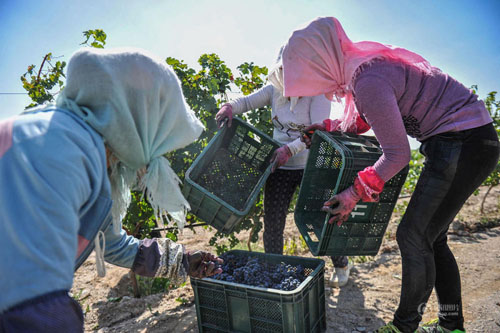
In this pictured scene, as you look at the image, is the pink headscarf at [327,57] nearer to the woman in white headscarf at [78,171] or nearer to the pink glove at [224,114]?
the woman in white headscarf at [78,171]

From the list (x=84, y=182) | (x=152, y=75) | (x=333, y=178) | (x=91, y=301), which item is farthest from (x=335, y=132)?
(x=91, y=301)

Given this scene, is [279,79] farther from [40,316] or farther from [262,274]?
[40,316]

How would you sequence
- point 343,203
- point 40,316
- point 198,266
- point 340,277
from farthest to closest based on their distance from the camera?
point 340,277 < point 343,203 < point 198,266 < point 40,316

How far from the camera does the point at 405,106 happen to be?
171 centimetres

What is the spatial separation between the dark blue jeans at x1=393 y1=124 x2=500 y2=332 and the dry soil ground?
667mm

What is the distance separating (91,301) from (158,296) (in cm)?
64

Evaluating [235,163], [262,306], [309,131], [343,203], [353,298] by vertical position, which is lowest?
[353,298]

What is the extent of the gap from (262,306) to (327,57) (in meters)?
1.38

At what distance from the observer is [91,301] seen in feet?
10.1

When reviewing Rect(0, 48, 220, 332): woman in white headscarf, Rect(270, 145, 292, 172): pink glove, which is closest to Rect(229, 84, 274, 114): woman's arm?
Rect(270, 145, 292, 172): pink glove

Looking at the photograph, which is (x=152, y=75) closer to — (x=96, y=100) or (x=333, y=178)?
(x=96, y=100)

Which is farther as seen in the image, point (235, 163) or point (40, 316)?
point (235, 163)

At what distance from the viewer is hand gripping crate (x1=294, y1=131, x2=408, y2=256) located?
78.7 inches

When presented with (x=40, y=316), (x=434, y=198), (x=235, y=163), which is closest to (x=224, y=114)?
(x=235, y=163)
